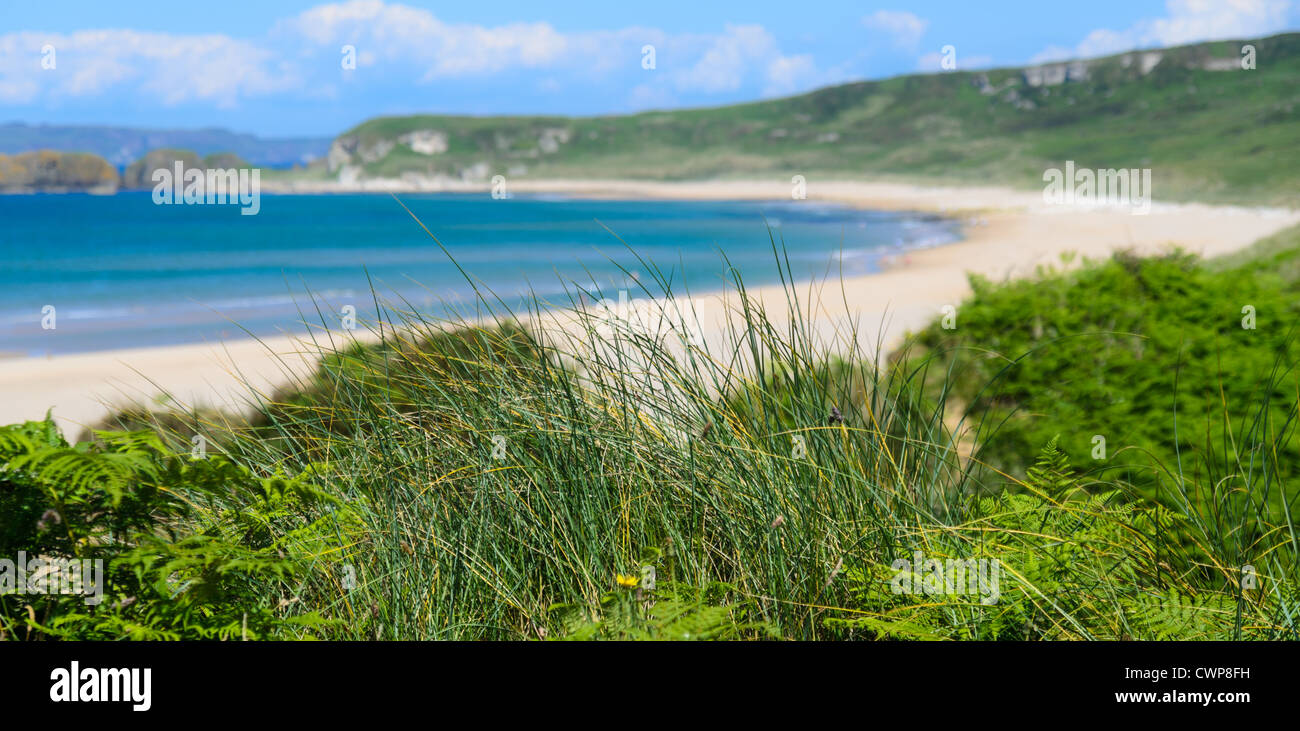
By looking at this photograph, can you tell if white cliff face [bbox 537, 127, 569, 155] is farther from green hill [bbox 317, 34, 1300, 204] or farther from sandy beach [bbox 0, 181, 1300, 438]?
sandy beach [bbox 0, 181, 1300, 438]

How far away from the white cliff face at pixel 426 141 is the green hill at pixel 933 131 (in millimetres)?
178

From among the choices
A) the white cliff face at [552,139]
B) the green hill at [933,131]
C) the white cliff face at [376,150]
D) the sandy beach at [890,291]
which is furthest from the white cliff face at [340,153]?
the sandy beach at [890,291]

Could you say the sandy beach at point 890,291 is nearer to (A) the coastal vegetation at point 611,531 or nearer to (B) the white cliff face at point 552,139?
(A) the coastal vegetation at point 611,531

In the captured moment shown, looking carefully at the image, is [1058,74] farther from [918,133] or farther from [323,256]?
[323,256]

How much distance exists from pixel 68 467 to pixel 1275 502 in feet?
12.2

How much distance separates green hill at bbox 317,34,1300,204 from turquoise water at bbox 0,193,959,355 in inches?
1345

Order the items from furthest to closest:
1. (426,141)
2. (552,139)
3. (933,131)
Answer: (426,141) → (552,139) → (933,131)

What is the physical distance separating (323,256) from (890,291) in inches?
922

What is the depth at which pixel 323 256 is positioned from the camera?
37562 mm

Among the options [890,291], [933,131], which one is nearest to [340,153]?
[933,131]

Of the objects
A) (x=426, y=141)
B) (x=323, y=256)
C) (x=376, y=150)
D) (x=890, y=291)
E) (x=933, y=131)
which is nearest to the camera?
(x=890, y=291)

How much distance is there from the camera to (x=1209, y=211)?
145 feet
